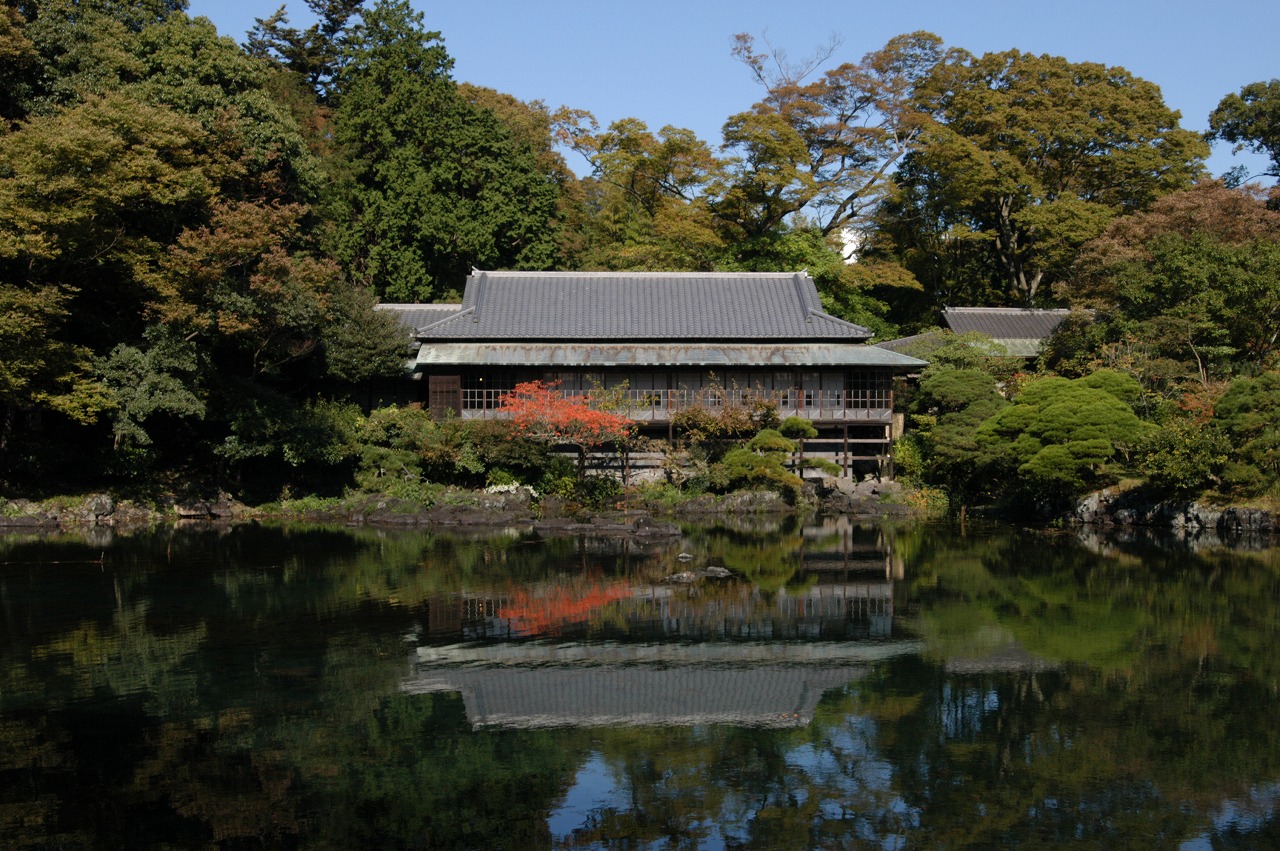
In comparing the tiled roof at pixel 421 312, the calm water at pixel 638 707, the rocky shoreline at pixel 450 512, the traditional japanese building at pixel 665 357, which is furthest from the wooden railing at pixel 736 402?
the calm water at pixel 638 707

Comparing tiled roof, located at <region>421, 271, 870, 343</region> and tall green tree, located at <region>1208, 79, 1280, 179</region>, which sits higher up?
tall green tree, located at <region>1208, 79, 1280, 179</region>

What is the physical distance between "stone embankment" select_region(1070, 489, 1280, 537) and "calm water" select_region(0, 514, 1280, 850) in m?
4.35

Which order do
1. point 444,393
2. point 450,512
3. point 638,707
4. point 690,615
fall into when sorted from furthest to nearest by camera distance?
point 444,393 → point 450,512 → point 690,615 → point 638,707

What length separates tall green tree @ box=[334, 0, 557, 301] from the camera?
38.1 m

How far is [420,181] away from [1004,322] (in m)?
20.3

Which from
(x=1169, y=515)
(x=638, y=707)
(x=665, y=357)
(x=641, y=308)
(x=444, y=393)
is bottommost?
(x=638, y=707)

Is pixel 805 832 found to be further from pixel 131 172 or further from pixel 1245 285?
pixel 1245 285

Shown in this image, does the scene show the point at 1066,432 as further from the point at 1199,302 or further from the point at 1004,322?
the point at 1004,322

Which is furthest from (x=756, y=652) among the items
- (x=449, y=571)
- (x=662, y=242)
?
(x=662, y=242)

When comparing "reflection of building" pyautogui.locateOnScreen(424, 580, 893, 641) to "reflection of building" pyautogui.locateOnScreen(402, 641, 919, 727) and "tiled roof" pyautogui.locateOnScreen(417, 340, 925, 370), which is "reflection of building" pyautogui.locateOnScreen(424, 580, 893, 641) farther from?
"tiled roof" pyautogui.locateOnScreen(417, 340, 925, 370)

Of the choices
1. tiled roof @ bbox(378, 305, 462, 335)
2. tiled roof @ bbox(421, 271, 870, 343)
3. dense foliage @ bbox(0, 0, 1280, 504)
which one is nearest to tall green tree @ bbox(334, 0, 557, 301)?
dense foliage @ bbox(0, 0, 1280, 504)

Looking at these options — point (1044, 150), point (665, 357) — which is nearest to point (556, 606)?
point (665, 357)

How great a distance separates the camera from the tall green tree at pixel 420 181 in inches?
1500

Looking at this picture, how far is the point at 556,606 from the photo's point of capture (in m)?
16.1
